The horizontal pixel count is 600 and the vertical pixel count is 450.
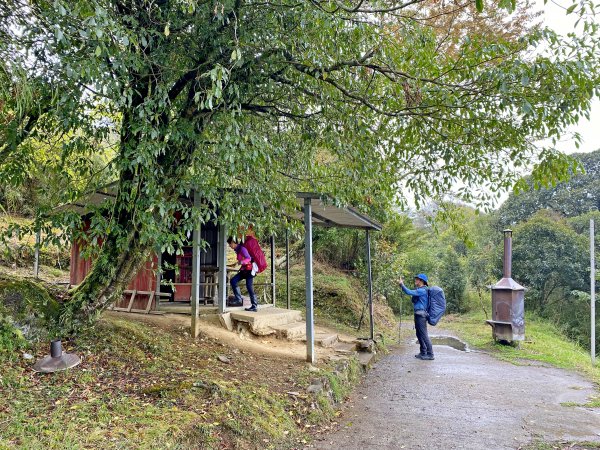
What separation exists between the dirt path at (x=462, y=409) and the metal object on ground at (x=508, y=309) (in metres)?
1.96

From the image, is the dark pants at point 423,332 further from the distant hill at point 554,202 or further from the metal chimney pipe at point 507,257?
the distant hill at point 554,202

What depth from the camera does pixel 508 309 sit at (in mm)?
10297

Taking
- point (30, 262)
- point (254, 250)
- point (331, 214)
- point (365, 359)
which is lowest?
point (365, 359)

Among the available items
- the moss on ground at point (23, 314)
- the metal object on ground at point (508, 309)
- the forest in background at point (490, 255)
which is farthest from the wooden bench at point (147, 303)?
the metal object on ground at point (508, 309)

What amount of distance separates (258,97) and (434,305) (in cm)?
544

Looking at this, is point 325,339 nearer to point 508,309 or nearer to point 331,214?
point 331,214

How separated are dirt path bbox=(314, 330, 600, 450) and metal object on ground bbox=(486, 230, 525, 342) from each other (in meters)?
1.96

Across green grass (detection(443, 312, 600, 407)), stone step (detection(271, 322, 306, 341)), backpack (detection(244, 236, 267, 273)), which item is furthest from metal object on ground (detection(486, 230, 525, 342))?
backpack (detection(244, 236, 267, 273))

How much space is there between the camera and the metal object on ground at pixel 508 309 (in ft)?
33.6

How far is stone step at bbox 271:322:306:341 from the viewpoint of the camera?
316 inches

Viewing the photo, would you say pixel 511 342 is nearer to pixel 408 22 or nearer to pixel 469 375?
pixel 469 375

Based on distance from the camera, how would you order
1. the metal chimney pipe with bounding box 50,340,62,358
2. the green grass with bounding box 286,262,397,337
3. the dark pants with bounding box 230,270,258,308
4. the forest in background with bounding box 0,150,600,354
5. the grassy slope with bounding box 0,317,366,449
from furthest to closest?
the forest in background with bounding box 0,150,600,354 → the green grass with bounding box 286,262,397,337 → the dark pants with bounding box 230,270,258,308 → the metal chimney pipe with bounding box 50,340,62,358 → the grassy slope with bounding box 0,317,366,449

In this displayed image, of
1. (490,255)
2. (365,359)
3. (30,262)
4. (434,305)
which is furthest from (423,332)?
(490,255)

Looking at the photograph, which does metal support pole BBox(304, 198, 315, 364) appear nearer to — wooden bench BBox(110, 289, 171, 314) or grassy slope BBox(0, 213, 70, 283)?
wooden bench BBox(110, 289, 171, 314)
